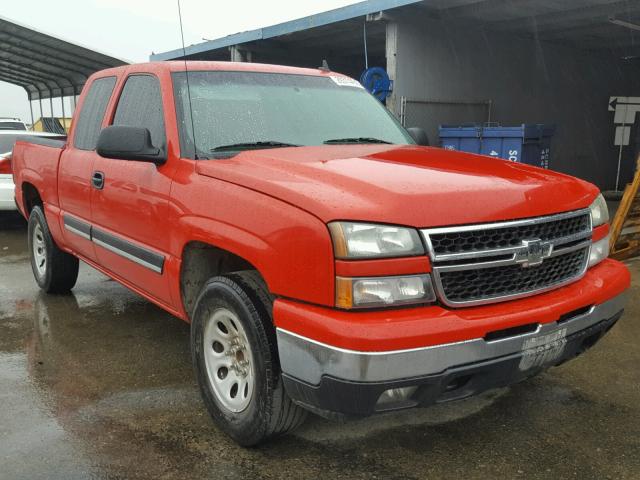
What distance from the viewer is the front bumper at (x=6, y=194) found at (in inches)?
359

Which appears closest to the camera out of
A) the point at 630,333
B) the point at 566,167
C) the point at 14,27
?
the point at 630,333

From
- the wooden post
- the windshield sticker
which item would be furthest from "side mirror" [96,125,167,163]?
the wooden post

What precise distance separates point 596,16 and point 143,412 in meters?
11.0

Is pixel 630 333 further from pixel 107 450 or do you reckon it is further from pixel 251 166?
pixel 107 450

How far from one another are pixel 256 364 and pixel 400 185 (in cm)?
99

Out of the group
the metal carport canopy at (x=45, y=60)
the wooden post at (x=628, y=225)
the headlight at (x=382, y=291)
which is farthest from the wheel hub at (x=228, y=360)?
the metal carport canopy at (x=45, y=60)

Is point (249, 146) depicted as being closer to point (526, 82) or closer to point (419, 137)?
point (419, 137)

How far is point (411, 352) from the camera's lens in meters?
2.22

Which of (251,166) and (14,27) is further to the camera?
(14,27)

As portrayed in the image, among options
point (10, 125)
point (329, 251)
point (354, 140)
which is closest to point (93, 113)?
point (354, 140)

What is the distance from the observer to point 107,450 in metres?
2.89

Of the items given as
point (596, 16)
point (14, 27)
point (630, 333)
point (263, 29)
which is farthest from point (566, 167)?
point (14, 27)

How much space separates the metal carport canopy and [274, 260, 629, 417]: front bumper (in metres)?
16.6

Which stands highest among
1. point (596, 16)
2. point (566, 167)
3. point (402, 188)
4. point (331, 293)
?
point (596, 16)
